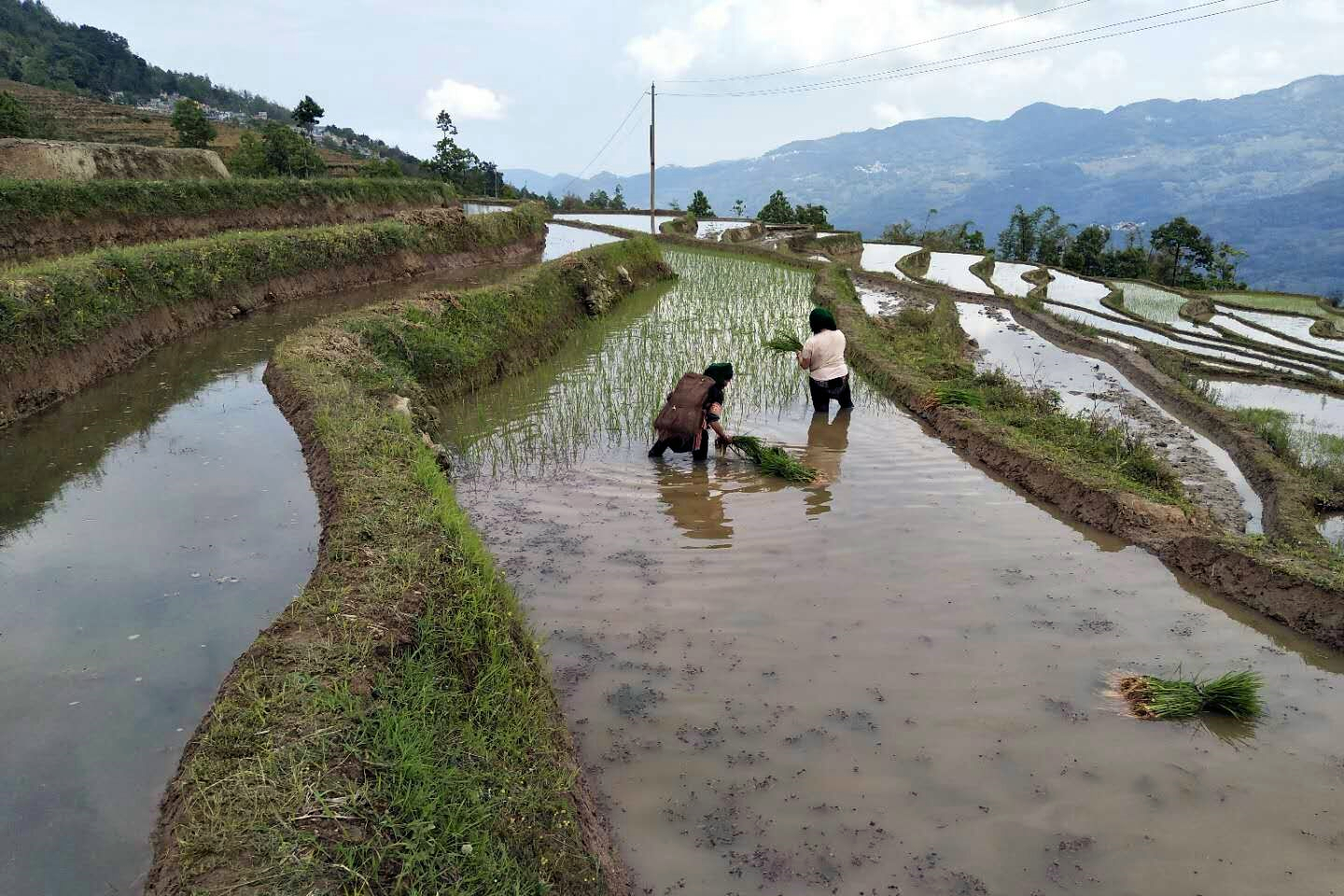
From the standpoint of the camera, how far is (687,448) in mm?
6195

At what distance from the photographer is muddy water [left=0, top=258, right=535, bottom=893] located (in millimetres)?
2486

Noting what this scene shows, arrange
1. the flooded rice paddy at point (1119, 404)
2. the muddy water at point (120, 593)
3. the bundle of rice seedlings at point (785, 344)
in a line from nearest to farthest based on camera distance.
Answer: the muddy water at point (120, 593) → the flooded rice paddy at point (1119, 404) → the bundle of rice seedlings at point (785, 344)

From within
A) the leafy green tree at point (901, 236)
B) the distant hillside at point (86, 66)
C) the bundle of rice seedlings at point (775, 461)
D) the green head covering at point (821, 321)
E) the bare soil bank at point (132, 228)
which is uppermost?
the distant hillside at point (86, 66)

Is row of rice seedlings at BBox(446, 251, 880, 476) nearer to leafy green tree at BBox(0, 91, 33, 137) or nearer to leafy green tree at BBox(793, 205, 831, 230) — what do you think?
leafy green tree at BBox(0, 91, 33, 137)

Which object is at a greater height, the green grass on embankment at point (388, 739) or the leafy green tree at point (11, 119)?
the leafy green tree at point (11, 119)

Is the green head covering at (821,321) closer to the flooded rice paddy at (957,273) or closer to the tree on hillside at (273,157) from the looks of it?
the flooded rice paddy at (957,273)

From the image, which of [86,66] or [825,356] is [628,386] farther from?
[86,66]

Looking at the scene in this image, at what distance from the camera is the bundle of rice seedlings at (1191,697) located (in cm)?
331

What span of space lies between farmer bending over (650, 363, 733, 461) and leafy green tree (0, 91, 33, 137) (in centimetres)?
2704

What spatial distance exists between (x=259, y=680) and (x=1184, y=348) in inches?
552

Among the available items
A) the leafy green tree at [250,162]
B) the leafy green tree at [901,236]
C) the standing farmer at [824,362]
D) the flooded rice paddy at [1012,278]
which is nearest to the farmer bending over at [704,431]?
the standing farmer at [824,362]

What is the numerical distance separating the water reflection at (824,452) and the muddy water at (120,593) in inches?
135

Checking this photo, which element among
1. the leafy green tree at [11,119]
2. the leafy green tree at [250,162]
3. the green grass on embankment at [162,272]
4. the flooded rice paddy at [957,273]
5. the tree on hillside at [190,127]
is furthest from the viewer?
the tree on hillside at [190,127]

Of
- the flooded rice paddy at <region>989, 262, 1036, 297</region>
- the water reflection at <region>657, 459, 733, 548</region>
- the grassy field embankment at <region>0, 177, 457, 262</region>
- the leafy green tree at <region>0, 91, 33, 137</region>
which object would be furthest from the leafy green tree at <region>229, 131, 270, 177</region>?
the water reflection at <region>657, 459, 733, 548</region>
